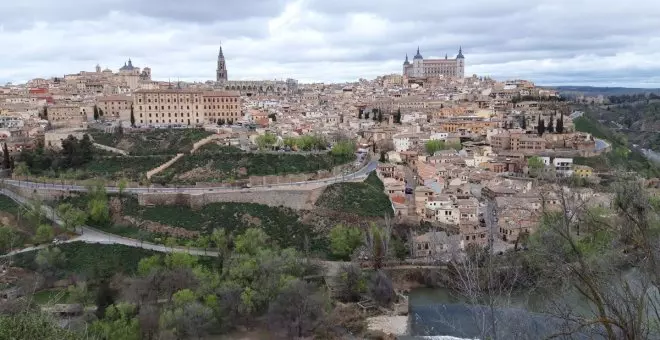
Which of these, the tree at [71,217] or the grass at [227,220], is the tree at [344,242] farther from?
the tree at [71,217]

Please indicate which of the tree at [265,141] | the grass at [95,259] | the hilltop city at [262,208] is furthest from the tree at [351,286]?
the tree at [265,141]

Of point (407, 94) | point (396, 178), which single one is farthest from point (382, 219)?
point (407, 94)

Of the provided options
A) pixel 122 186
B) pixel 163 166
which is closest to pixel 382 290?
pixel 122 186

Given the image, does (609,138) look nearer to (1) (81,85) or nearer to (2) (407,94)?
(2) (407,94)

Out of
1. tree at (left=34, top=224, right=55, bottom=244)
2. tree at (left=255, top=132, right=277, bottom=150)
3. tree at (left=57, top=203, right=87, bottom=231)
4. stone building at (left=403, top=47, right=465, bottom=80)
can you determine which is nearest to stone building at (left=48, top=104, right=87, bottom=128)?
tree at (left=255, top=132, right=277, bottom=150)

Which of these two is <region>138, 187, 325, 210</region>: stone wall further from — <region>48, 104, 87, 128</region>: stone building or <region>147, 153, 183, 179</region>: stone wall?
<region>48, 104, 87, 128</region>: stone building
